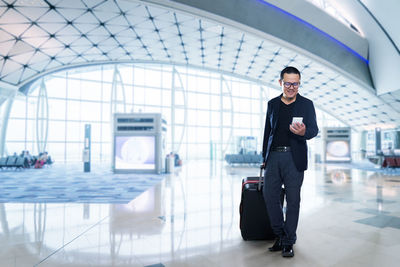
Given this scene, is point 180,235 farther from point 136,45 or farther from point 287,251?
point 136,45

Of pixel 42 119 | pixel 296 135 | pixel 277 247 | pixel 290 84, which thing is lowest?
pixel 277 247

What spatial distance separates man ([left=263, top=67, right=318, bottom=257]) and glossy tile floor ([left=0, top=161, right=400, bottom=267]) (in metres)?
0.38

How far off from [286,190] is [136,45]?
2364 cm

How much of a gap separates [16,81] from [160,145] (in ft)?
57.8

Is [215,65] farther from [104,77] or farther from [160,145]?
[160,145]

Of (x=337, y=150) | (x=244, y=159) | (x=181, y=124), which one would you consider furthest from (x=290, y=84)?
(x=337, y=150)

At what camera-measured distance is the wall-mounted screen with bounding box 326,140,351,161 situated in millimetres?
27938

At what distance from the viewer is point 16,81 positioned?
77.3 feet

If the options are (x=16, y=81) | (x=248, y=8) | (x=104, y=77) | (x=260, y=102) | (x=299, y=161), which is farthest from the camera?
(x=260, y=102)

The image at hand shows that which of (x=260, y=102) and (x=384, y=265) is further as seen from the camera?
(x=260, y=102)

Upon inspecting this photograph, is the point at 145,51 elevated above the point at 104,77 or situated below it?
above

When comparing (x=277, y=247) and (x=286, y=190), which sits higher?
(x=286, y=190)

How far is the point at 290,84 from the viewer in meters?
3.22

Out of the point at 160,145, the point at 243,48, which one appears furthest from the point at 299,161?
the point at 243,48
